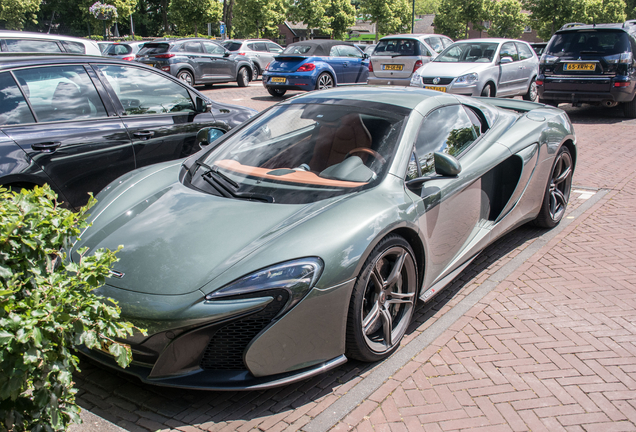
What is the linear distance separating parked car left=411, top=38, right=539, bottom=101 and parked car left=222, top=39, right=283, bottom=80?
9.33 m

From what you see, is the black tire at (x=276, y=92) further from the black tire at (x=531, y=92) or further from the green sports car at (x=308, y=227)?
the green sports car at (x=308, y=227)

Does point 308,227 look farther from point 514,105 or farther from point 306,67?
point 306,67

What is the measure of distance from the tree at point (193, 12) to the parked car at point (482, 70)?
3122 cm

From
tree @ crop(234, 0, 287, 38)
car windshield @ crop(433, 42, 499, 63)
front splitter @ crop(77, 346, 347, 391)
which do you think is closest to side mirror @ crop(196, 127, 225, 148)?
front splitter @ crop(77, 346, 347, 391)

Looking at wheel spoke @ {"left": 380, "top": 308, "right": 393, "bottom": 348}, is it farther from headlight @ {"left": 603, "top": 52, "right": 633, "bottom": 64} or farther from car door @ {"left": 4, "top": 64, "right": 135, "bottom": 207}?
headlight @ {"left": 603, "top": 52, "right": 633, "bottom": 64}

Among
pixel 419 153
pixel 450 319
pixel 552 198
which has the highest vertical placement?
pixel 419 153

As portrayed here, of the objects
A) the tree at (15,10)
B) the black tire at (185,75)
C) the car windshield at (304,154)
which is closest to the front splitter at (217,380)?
the car windshield at (304,154)

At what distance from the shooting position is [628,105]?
11328 mm

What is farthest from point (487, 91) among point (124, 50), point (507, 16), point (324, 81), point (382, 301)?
point (507, 16)

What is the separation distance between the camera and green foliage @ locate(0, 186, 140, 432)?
66.5 inches

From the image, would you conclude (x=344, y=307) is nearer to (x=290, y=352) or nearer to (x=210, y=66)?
(x=290, y=352)

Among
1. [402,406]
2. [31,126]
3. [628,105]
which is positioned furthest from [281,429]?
[628,105]

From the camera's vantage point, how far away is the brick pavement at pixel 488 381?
259cm

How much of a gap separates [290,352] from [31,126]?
2974 millimetres
